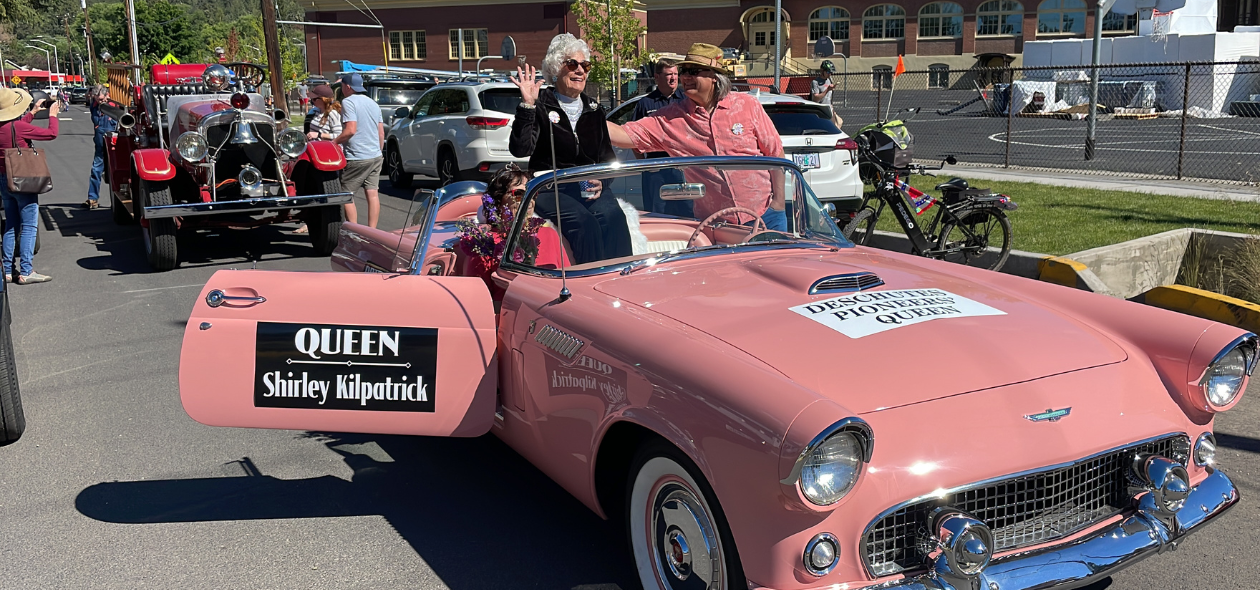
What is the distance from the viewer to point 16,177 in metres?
8.31

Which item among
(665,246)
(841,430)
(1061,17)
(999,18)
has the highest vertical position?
(999,18)

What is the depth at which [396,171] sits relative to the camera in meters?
15.8

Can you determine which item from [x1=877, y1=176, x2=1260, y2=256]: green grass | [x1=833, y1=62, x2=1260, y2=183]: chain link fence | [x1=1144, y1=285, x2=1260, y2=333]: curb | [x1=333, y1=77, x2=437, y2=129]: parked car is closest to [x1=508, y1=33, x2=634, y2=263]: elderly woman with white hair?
[x1=1144, y1=285, x2=1260, y2=333]: curb

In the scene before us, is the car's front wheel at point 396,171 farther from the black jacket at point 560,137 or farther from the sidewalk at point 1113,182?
the black jacket at point 560,137

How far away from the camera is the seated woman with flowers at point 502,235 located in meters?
3.99

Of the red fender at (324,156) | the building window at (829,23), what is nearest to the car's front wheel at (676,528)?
the red fender at (324,156)

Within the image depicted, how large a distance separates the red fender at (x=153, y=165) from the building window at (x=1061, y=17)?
2144 inches

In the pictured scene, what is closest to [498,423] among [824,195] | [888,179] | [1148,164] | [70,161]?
[888,179]

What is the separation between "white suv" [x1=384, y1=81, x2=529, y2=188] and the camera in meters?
13.6

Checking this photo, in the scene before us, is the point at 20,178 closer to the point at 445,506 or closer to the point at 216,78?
the point at 216,78

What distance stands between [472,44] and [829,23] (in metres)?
21.3

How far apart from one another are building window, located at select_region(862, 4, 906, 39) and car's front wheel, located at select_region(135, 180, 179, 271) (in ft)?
175

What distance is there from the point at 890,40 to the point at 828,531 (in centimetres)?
5864

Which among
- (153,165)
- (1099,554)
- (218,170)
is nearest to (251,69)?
(218,170)
